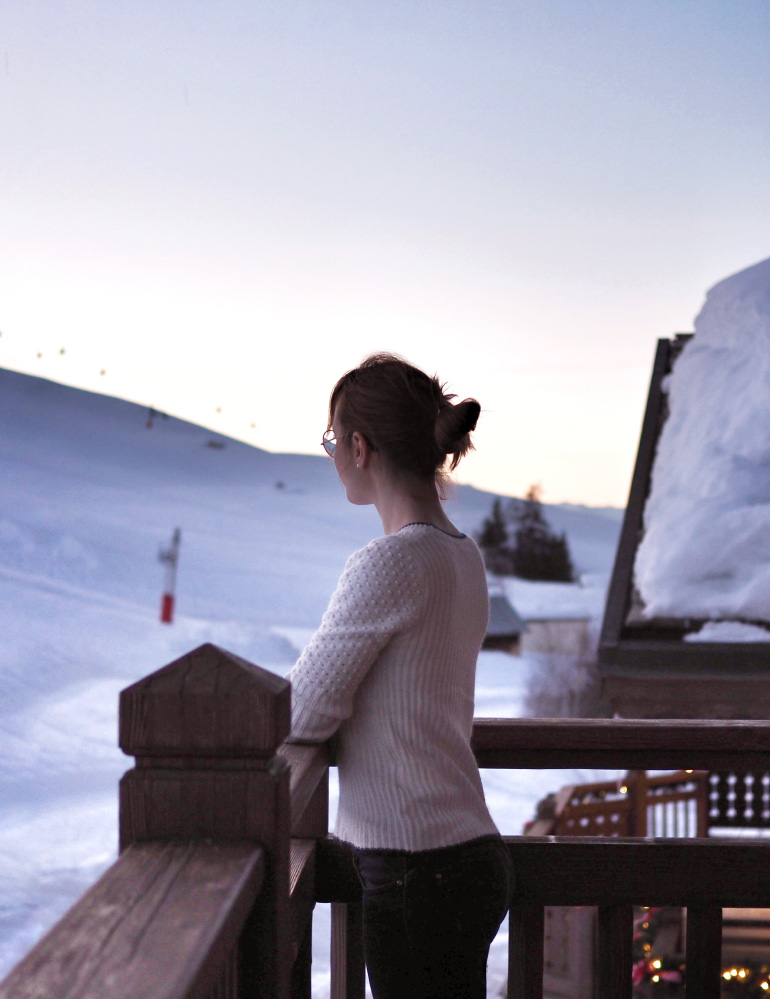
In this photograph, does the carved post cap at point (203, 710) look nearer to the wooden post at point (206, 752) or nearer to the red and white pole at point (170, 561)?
the wooden post at point (206, 752)

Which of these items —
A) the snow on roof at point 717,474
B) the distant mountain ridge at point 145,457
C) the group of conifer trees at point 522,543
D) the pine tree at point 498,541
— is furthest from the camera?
the distant mountain ridge at point 145,457

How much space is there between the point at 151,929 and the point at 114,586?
54.8 meters

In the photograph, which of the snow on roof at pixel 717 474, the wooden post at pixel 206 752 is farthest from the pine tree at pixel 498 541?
the wooden post at pixel 206 752

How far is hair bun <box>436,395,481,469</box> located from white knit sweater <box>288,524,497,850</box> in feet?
0.44

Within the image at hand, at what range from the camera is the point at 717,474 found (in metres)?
4.52

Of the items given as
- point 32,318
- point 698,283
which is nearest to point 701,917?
point 698,283

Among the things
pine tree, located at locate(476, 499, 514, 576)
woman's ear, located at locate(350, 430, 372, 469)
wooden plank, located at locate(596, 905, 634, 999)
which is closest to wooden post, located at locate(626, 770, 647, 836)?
wooden plank, located at locate(596, 905, 634, 999)

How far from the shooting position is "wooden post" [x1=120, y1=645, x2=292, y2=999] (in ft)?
2.36

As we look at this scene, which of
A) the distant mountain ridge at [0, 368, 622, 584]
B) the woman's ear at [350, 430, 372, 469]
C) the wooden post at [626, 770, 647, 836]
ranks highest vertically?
the distant mountain ridge at [0, 368, 622, 584]

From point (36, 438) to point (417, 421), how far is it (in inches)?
3032

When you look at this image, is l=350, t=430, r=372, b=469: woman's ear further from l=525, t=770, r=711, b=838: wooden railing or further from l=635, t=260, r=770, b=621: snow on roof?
l=525, t=770, r=711, b=838: wooden railing

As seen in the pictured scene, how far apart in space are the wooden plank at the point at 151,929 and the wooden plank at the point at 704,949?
75 cm

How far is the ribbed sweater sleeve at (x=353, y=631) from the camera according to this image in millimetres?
952

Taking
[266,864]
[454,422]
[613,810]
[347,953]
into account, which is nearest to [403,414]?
[454,422]
